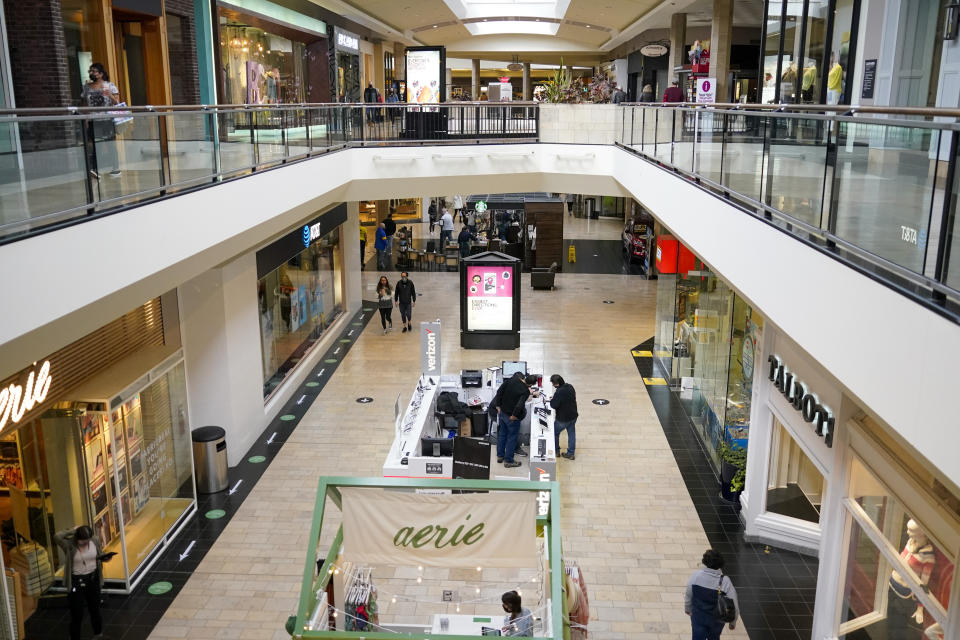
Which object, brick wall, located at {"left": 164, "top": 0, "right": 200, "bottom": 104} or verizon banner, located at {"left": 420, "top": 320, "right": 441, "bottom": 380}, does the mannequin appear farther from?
brick wall, located at {"left": 164, "top": 0, "right": 200, "bottom": 104}

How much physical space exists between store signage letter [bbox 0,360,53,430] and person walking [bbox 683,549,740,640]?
6394 mm

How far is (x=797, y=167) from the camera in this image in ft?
19.0

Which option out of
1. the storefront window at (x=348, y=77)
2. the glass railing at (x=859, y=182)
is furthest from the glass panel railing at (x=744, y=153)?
the storefront window at (x=348, y=77)

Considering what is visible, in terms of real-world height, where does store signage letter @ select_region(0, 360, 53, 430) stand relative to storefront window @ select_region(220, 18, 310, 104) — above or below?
below

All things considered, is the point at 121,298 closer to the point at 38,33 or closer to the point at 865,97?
the point at 38,33

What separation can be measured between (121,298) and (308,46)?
61.7 ft

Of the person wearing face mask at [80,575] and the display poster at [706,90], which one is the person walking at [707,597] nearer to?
the person wearing face mask at [80,575]

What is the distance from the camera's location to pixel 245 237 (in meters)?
10.0

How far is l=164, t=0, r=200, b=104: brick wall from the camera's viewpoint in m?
14.0

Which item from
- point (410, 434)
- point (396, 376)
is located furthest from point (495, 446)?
point (396, 376)

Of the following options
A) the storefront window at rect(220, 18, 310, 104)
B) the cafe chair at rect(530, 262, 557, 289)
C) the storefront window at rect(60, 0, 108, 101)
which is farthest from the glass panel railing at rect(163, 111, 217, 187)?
the cafe chair at rect(530, 262, 557, 289)

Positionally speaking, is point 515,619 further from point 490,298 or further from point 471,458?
point 490,298

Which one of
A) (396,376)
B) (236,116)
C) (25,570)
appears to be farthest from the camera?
(396,376)

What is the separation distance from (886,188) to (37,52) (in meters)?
9.60
